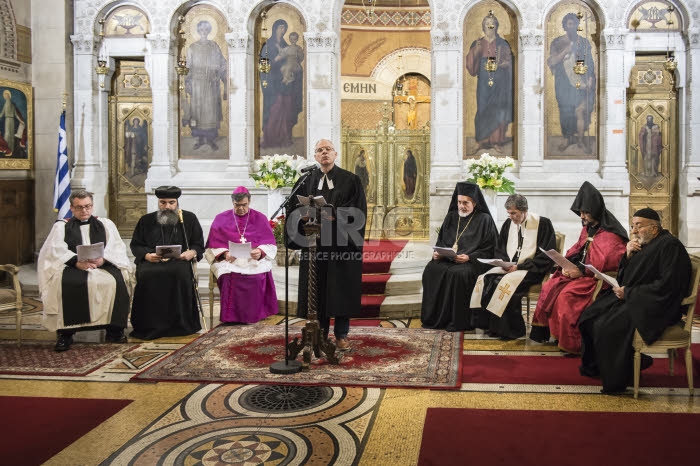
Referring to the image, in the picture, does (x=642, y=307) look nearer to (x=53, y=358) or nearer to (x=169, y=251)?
(x=169, y=251)

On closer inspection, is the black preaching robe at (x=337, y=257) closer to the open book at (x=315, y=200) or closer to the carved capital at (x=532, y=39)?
the open book at (x=315, y=200)

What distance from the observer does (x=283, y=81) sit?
478 inches

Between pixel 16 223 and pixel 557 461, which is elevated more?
pixel 16 223

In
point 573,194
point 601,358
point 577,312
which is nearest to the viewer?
point 601,358

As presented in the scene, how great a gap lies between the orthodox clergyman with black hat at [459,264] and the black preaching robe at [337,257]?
62.1 inches

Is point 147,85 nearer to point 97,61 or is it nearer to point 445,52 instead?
point 97,61

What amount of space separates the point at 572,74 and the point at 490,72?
4.24 ft

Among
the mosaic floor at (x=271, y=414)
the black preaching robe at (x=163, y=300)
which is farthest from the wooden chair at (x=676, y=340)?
the black preaching robe at (x=163, y=300)

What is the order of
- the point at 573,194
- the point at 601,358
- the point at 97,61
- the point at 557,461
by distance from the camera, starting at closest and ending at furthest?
the point at 557,461, the point at 601,358, the point at 573,194, the point at 97,61

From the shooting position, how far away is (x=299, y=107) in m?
12.1

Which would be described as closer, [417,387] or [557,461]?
[557,461]

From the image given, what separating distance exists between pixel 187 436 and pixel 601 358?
3121mm

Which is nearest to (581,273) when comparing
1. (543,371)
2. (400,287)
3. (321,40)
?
(543,371)

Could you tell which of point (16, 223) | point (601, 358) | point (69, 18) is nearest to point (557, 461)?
point (601, 358)
